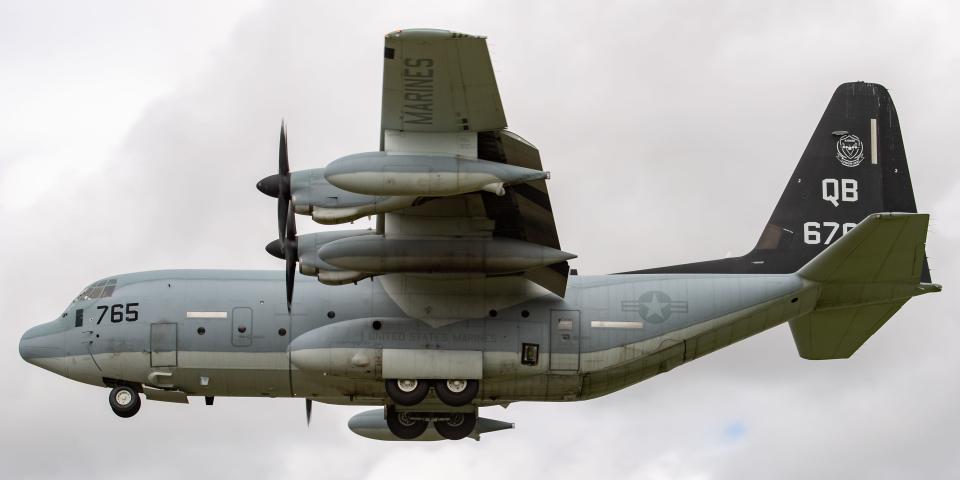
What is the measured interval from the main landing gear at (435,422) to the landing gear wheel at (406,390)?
63.8 inches

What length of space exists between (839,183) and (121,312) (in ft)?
43.6

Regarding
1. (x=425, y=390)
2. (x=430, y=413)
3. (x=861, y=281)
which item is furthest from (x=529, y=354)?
(x=861, y=281)

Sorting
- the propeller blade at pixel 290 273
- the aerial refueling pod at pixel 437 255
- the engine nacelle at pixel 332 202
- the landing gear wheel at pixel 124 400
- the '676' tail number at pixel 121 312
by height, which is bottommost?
the landing gear wheel at pixel 124 400

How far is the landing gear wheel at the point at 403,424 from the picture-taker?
29.8 m

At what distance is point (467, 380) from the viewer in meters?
28.0

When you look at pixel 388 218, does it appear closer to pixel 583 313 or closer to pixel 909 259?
pixel 583 313

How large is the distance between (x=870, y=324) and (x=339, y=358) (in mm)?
9750

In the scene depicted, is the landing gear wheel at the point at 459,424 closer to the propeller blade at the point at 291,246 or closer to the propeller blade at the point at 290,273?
the propeller blade at the point at 290,273

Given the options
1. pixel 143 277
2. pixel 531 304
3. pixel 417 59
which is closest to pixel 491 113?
pixel 417 59

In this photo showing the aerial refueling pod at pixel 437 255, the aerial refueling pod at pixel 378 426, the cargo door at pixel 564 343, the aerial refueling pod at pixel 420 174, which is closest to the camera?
the aerial refueling pod at pixel 420 174

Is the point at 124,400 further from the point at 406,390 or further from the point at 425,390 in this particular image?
the point at 425,390

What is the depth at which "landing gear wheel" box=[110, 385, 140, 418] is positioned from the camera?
28750mm

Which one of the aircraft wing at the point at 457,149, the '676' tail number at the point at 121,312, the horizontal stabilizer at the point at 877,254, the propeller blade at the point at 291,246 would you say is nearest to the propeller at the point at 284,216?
the propeller blade at the point at 291,246

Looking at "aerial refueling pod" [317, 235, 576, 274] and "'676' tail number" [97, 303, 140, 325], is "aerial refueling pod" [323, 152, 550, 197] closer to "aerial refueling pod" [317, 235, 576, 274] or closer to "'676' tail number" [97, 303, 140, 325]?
"aerial refueling pod" [317, 235, 576, 274]
